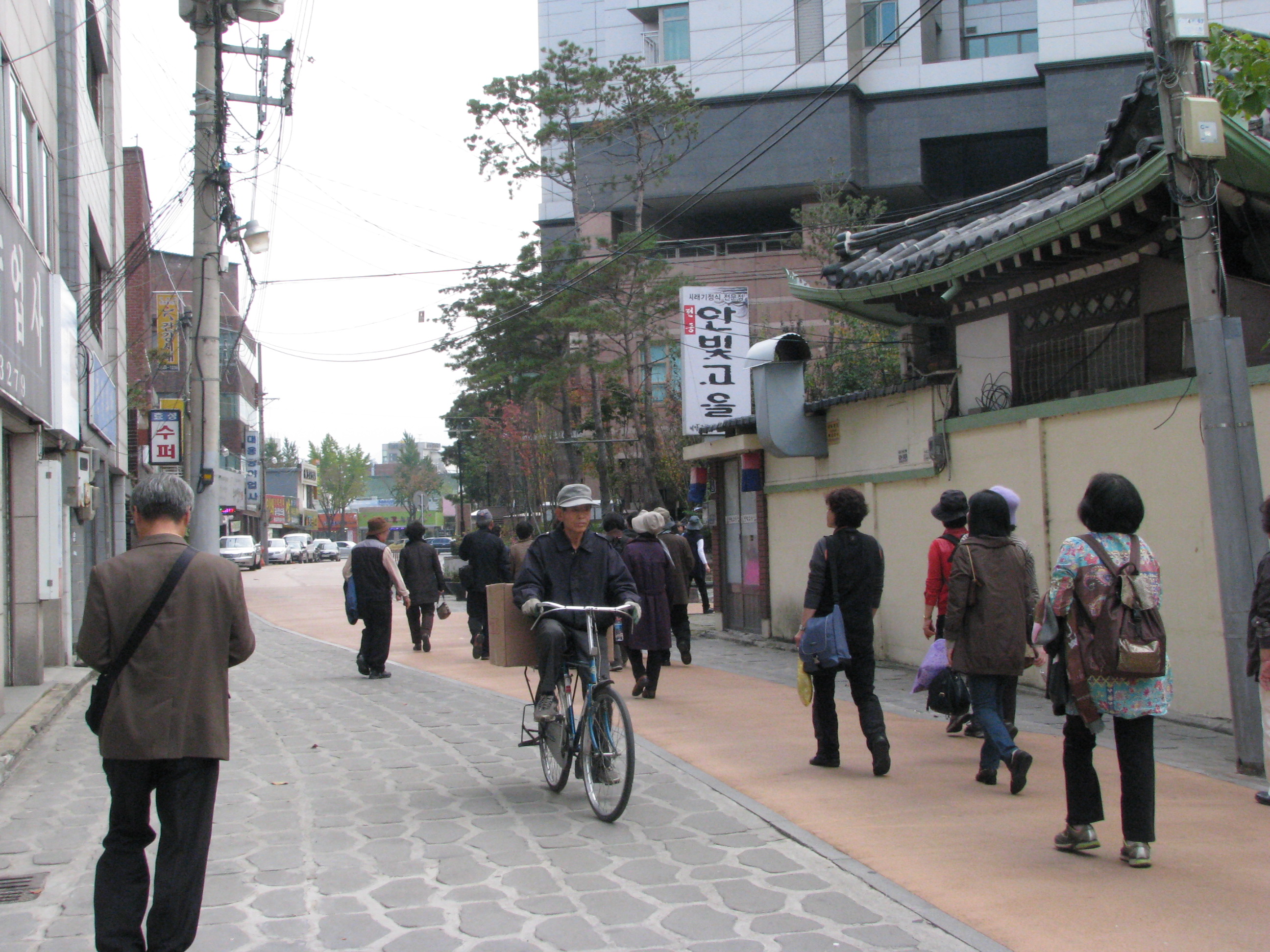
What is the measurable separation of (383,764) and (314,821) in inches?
61.2

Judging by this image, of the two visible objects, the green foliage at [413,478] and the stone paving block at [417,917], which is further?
the green foliage at [413,478]

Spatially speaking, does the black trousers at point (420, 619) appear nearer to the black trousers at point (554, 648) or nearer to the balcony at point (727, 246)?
the black trousers at point (554, 648)

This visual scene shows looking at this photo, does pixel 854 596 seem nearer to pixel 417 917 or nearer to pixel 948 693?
pixel 948 693

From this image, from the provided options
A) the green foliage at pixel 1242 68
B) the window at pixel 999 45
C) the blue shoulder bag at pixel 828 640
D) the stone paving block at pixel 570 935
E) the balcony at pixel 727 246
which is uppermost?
the window at pixel 999 45

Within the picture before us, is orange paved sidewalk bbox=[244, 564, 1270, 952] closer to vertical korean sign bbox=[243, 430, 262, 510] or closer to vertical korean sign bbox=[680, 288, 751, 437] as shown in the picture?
vertical korean sign bbox=[680, 288, 751, 437]

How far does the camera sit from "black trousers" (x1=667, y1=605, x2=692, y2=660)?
12.8m

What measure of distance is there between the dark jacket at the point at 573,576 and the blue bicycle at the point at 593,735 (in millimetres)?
134

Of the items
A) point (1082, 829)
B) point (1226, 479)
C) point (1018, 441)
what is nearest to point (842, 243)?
point (1018, 441)

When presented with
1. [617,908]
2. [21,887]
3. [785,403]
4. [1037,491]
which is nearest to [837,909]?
[617,908]

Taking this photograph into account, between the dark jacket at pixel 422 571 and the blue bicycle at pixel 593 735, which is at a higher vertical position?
the dark jacket at pixel 422 571

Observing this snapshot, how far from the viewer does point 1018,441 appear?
11117 mm

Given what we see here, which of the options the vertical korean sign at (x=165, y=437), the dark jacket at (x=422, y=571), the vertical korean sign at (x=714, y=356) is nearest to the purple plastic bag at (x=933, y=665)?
the dark jacket at (x=422, y=571)

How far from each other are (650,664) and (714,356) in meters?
9.95

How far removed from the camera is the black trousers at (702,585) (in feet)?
65.2
